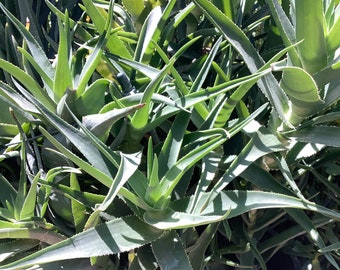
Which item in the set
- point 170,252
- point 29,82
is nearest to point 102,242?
point 170,252

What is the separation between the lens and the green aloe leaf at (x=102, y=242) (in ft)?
1.29

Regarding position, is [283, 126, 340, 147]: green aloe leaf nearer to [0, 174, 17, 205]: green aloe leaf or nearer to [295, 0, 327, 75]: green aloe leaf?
[295, 0, 327, 75]: green aloe leaf

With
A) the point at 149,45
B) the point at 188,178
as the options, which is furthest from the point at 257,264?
the point at 149,45

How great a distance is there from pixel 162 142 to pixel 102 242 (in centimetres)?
13

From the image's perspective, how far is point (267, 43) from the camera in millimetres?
583

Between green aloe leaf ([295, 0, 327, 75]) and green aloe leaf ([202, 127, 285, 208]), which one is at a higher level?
green aloe leaf ([295, 0, 327, 75])

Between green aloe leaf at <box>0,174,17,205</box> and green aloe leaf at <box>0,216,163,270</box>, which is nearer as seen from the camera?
green aloe leaf at <box>0,216,163,270</box>

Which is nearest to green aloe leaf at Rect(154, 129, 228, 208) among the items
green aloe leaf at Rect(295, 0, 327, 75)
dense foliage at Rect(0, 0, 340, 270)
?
dense foliage at Rect(0, 0, 340, 270)

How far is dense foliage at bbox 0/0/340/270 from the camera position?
1.36ft

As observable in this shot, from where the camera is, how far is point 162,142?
50 centimetres

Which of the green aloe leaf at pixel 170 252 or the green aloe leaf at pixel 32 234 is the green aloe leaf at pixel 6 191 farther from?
the green aloe leaf at pixel 170 252

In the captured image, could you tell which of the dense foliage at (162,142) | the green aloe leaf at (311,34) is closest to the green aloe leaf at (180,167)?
the dense foliage at (162,142)

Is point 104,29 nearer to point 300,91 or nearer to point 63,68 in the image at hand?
point 63,68

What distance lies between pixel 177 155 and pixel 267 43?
217 mm
